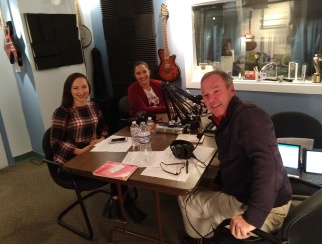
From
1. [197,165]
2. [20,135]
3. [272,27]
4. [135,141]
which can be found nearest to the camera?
[197,165]

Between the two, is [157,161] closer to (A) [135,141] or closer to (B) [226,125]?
(A) [135,141]

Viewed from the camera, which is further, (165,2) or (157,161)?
(165,2)

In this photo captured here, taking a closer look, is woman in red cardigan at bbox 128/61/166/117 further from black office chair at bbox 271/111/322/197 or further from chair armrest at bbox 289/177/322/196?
chair armrest at bbox 289/177/322/196

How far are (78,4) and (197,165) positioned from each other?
3.13 meters

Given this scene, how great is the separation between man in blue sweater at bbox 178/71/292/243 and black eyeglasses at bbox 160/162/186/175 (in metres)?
0.23

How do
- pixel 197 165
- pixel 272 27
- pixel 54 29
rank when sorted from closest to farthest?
pixel 197 165 < pixel 272 27 < pixel 54 29

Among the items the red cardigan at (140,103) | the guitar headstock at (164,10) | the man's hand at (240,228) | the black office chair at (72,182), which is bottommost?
Result: the black office chair at (72,182)

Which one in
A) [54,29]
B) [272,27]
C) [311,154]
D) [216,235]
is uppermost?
[54,29]

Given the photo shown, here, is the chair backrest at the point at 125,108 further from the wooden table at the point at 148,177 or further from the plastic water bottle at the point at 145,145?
the plastic water bottle at the point at 145,145

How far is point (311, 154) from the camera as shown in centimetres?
168

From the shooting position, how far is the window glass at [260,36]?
2594 mm

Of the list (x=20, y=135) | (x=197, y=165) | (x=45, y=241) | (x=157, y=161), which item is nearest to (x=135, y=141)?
(x=157, y=161)

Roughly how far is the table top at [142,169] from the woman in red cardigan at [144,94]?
1.90 feet

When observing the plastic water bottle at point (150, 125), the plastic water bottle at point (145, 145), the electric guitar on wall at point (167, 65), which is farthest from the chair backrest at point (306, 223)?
the electric guitar on wall at point (167, 65)
